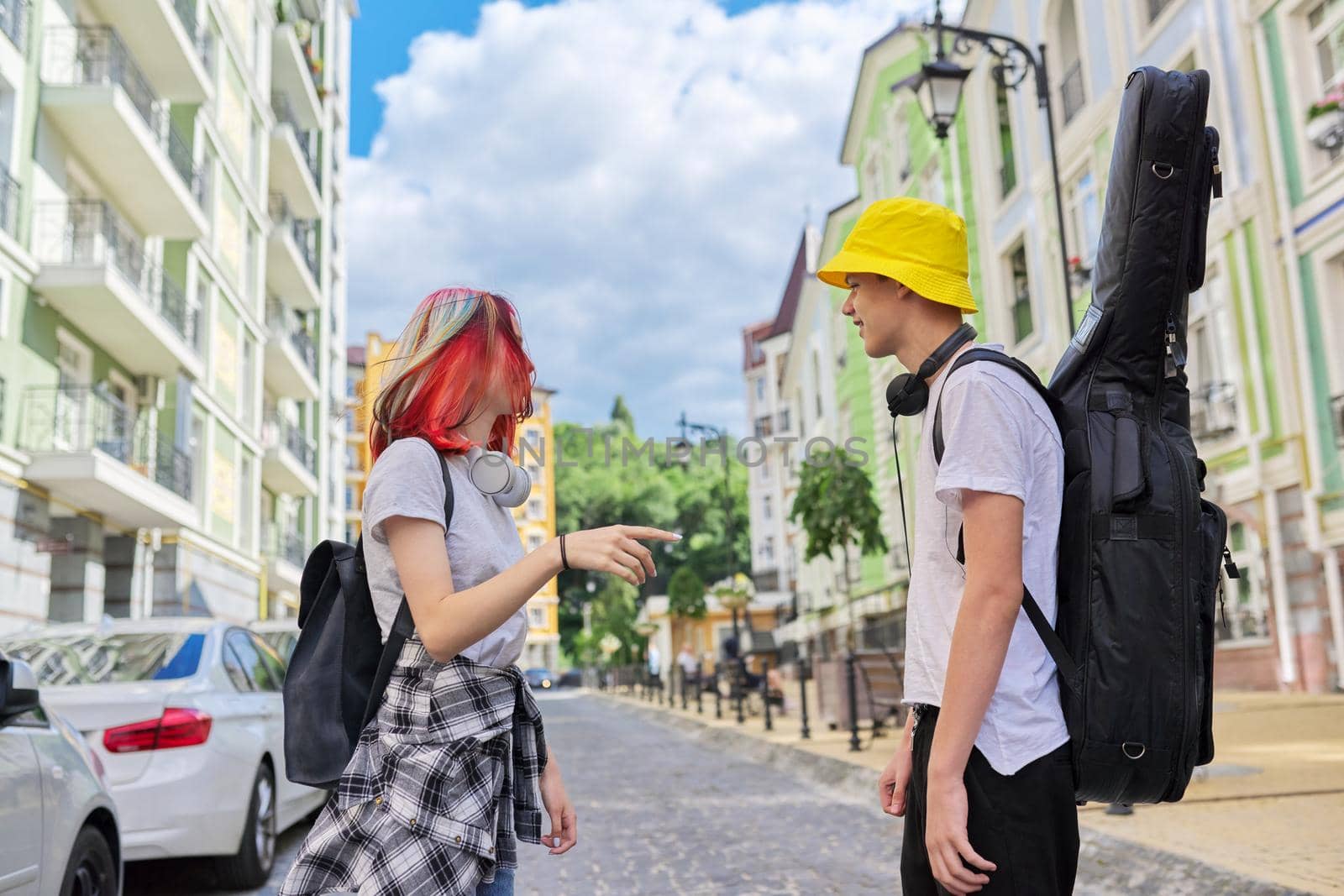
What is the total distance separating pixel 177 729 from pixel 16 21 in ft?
47.5

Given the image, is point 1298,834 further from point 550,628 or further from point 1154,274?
point 550,628

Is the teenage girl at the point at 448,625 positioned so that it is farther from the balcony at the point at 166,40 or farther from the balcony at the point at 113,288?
the balcony at the point at 166,40

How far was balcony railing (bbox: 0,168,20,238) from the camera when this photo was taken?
16406mm

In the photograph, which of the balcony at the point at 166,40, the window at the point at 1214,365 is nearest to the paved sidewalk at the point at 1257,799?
the window at the point at 1214,365

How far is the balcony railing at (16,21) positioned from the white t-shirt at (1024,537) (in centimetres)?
1777

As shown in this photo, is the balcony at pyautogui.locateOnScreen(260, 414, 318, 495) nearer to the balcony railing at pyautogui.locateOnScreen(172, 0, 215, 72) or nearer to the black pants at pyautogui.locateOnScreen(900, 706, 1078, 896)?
the balcony railing at pyautogui.locateOnScreen(172, 0, 215, 72)

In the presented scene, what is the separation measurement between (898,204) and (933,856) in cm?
115

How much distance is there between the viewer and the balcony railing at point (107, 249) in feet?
59.7

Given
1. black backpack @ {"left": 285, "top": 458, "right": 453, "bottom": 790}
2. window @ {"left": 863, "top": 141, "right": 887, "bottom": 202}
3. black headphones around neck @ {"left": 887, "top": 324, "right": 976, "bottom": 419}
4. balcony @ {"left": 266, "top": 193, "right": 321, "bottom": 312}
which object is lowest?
black backpack @ {"left": 285, "top": 458, "right": 453, "bottom": 790}

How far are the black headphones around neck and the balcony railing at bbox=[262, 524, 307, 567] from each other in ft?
101

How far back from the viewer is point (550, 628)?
93.1m

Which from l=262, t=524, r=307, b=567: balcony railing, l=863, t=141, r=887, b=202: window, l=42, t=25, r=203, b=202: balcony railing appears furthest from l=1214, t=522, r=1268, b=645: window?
l=262, t=524, r=307, b=567: balcony railing

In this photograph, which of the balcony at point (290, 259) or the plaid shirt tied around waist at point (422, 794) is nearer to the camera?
the plaid shirt tied around waist at point (422, 794)

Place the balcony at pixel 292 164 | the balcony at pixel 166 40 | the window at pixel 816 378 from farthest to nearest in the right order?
the window at pixel 816 378 → the balcony at pixel 292 164 → the balcony at pixel 166 40
